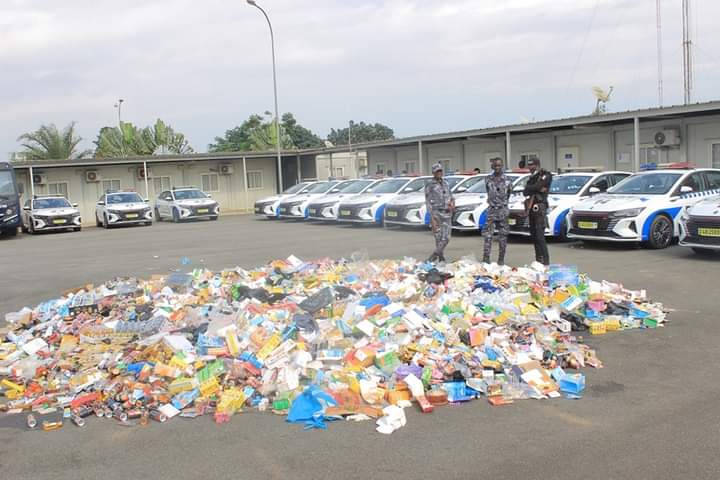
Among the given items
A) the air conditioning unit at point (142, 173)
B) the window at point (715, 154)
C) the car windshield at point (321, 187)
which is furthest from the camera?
the air conditioning unit at point (142, 173)

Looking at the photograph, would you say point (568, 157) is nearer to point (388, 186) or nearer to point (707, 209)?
point (388, 186)

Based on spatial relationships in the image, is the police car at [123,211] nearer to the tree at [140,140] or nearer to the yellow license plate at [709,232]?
the tree at [140,140]

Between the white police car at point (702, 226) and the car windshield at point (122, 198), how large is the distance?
22518 mm

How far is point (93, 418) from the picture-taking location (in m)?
5.45

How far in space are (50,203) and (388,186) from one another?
44.1 feet

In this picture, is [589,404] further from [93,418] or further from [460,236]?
[460,236]

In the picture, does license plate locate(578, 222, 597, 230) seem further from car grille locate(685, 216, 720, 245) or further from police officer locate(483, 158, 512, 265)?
police officer locate(483, 158, 512, 265)

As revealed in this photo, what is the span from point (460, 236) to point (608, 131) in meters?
8.91

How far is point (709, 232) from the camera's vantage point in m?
11.8

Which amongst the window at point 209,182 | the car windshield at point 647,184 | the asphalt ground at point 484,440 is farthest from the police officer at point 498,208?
the window at point 209,182

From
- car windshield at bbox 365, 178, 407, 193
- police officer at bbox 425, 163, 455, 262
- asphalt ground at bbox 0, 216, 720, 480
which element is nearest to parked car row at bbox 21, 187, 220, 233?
car windshield at bbox 365, 178, 407, 193

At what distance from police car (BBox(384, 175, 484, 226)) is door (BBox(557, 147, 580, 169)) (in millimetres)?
6169

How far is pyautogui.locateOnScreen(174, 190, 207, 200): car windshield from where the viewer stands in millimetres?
30859

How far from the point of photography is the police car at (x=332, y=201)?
80.3ft
